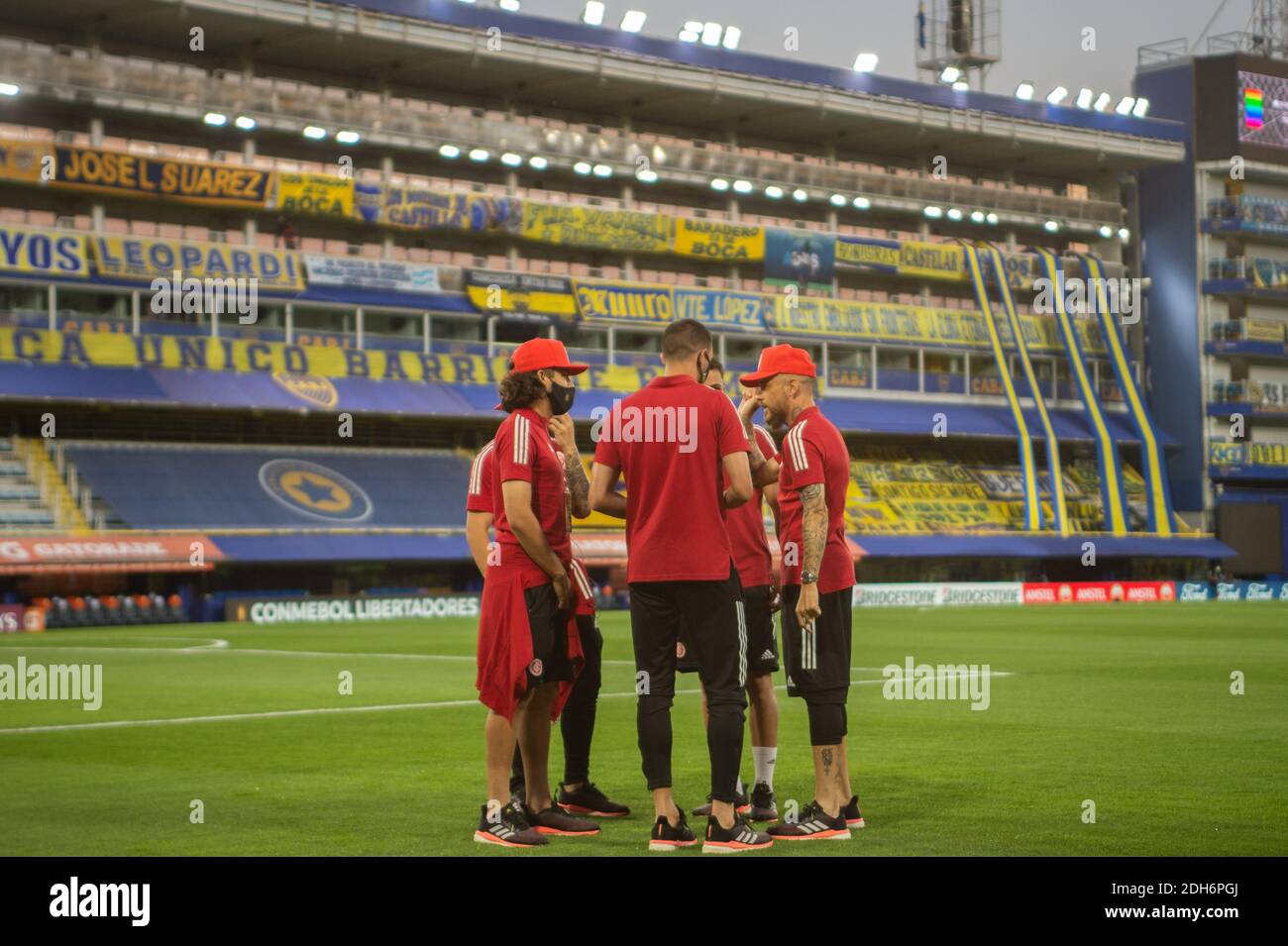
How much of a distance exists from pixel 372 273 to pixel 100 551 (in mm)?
19628

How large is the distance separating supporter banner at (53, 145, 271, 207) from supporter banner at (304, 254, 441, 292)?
305 centimetres

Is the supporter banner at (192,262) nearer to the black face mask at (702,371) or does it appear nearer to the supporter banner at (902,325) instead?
the supporter banner at (902,325)

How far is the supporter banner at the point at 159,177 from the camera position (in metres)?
57.2

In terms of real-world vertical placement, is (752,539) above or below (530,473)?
below

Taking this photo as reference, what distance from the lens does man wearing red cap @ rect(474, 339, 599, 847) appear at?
10039 mm

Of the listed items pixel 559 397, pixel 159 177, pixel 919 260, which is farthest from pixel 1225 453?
pixel 559 397

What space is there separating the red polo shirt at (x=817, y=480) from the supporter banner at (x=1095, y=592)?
2001 inches

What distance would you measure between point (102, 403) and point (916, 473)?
3525 cm

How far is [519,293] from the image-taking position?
2598 inches

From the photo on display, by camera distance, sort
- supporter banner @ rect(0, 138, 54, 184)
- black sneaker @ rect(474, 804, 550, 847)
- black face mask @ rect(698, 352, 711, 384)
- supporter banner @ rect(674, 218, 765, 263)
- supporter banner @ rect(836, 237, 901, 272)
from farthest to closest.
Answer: supporter banner @ rect(836, 237, 901, 272), supporter banner @ rect(674, 218, 765, 263), supporter banner @ rect(0, 138, 54, 184), black face mask @ rect(698, 352, 711, 384), black sneaker @ rect(474, 804, 550, 847)

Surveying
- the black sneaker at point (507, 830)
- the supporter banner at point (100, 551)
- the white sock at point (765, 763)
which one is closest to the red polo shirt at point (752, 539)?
the white sock at point (765, 763)

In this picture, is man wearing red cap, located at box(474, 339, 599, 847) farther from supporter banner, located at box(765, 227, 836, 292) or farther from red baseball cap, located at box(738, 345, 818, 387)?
supporter banner, located at box(765, 227, 836, 292)

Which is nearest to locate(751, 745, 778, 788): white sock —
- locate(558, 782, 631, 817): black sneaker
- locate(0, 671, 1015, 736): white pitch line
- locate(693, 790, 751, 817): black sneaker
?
locate(693, 790, 751, 817): black sneaker

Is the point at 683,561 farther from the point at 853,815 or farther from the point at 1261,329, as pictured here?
the point at 1261,329
